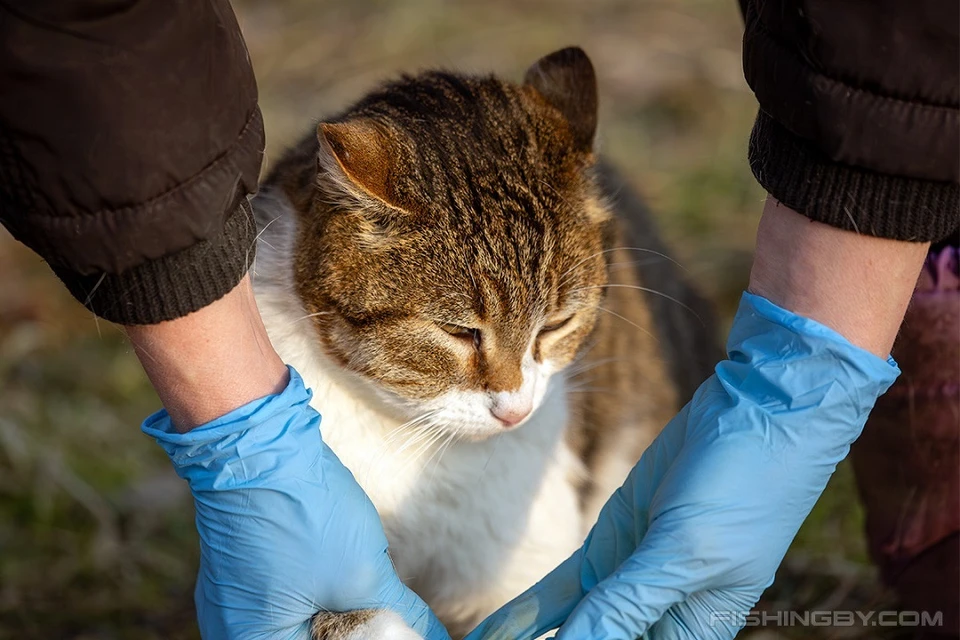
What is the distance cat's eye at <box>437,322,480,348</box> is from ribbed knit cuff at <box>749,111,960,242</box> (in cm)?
64

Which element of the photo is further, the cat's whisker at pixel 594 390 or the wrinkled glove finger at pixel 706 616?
the cat's whisker at pixel 594 390

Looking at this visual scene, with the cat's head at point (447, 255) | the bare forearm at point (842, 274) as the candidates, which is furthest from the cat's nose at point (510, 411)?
the bare forearm at point (842, 274)

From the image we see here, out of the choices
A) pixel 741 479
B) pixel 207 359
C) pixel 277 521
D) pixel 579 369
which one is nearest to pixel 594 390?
pixel 579 369

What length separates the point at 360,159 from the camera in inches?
72.6

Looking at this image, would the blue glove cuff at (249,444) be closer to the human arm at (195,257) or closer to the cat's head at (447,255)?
the human arm at (195,257)

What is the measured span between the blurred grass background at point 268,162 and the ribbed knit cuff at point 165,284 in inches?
38.5

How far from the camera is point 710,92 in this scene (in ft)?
17.0

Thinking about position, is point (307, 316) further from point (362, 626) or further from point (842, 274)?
point (842, 274)

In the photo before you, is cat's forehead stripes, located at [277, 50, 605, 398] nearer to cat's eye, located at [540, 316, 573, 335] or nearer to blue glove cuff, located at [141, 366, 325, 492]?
cat's eye, located at [540, 316, 573, 335]

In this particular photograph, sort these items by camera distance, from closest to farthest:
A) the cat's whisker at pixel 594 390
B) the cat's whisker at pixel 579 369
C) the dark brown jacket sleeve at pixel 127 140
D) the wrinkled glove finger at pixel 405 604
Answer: the dark brown jacket sleeve at pixel 127 140 → the wrinkled glove finger at pixel 405 604 → the cat's whisker at pixel 579 369 → the cat's whisker at pixel 594 390

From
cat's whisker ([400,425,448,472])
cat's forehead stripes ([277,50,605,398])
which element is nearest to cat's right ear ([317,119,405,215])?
cat's forehead stripes ([277,50,605,398])

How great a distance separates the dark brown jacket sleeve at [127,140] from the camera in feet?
4.49

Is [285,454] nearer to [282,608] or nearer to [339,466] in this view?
[339,466]

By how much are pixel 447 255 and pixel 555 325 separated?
310 mm
